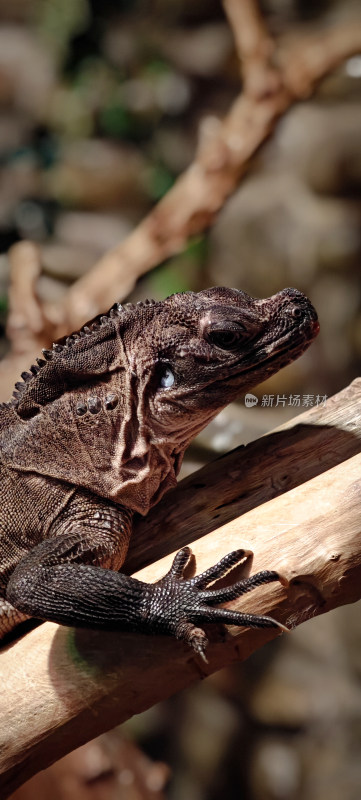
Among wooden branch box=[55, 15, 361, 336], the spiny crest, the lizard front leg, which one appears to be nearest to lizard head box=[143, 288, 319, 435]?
the spiny crest

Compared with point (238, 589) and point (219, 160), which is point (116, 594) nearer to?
point (238, 589)

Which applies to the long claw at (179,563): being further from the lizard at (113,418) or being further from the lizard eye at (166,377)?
the lizard eye at (166,377)

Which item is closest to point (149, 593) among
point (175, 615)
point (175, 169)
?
point (175, 615)

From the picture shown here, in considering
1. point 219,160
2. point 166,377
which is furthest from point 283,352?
point 219,160

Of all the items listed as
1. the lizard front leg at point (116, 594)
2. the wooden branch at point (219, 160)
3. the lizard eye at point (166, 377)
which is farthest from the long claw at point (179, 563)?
the wooden branch at point (219, 160)

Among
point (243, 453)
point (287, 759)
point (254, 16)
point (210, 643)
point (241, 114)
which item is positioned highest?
point (254, 16)

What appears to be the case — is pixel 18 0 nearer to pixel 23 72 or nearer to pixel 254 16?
pixel 23 72
